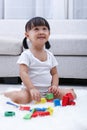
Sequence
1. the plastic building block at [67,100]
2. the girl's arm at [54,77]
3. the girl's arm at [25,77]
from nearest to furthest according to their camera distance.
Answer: the plastic building block at [67,100], the girl's arm at [25,77], the girl's arm at [54,77]

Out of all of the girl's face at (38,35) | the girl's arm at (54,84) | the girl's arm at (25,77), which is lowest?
the girl's arm at (54,84)

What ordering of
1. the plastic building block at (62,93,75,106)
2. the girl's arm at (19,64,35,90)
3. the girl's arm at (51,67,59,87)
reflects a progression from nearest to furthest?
the plastic building block at (62,93,75,106), the girl's arm at (19,64,35,90), the girl's arm at (51,67,59,87)

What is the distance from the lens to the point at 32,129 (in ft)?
3.36

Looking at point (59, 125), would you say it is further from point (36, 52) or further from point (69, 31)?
point (69, 31)

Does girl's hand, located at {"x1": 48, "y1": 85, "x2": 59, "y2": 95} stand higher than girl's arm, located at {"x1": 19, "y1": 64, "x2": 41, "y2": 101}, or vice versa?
girl's arm, located at {"x1": 19, "y1": 64, "x2": 41, "y2": 101}

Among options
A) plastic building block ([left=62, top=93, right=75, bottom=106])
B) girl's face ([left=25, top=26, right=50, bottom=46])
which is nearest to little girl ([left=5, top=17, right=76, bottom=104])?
girl's face ([left=25, top=26, right=50, bottom=46])

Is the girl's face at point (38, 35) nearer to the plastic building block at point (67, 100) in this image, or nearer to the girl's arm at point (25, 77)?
the girl's arm at point (25, 77)

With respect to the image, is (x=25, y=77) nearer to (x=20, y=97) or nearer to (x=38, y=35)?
(x=20, y=97)

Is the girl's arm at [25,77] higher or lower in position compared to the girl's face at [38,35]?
lower

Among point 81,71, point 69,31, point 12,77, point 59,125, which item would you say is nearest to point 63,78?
point 81,71

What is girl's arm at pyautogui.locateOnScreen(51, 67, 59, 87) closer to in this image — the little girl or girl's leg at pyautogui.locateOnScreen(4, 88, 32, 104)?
the little girl

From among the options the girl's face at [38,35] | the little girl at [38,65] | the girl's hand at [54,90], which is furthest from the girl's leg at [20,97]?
the girl's face at [38,35]

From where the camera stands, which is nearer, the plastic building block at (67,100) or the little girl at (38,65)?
the plastic building block at (67,100)

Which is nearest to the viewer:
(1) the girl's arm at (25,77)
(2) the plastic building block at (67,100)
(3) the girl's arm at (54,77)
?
(2) the plastic building block at (67,100)
